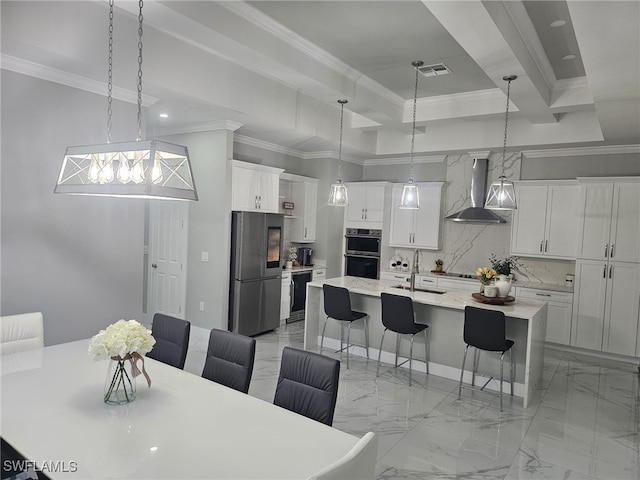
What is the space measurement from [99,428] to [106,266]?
105 inches

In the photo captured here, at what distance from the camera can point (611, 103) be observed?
389 cm

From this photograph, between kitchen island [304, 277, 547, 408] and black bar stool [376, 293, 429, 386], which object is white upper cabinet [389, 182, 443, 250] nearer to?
kitchen island [304, 277, 547, 408]

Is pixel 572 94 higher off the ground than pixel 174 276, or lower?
higher

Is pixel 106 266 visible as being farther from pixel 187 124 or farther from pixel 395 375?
pixel 395 375

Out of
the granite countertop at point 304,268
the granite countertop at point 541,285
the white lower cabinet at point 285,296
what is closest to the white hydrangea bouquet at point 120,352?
the white lower cabinet at point 285,296

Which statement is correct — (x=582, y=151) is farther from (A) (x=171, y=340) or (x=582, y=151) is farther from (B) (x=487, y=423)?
(A) (x=171, y=340)

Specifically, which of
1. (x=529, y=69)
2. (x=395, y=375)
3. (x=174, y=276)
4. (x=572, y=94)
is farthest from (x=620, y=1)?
(x=174, y=276)

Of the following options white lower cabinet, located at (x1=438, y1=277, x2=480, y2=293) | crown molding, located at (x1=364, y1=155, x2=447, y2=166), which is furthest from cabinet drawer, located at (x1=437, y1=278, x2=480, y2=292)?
crown molding, located at (x1=364, y1=155, x2=447, y2=166)

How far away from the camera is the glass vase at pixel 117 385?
6.67ft

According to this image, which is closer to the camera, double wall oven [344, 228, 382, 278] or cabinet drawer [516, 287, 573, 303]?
cabinet drawer [516, 287, 573, 303]

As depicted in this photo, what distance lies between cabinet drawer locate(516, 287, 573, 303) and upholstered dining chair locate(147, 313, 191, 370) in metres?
4.82

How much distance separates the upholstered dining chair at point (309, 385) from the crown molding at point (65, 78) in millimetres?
3080

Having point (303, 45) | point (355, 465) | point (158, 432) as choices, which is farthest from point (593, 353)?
point (158, 432)

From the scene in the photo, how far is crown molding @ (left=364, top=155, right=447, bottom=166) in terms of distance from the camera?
717 centimetres
